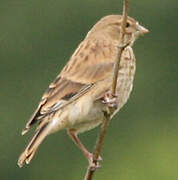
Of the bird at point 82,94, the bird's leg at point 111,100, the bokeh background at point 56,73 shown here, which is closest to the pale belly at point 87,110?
the bird at point 82,94

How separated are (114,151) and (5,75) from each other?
163 inches

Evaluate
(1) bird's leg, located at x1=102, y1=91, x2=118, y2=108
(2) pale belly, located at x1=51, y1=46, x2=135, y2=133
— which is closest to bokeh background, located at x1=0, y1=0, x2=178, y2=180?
(2) pale belly, located at x1=51, y1=46, x2=135, y2=133

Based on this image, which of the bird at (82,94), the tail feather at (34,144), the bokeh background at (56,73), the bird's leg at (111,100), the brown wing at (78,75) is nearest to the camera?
the bird's leg at (111,100)

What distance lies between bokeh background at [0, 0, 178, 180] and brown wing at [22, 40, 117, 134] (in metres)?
8.13

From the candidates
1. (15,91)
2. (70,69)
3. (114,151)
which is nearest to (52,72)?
(15,91)

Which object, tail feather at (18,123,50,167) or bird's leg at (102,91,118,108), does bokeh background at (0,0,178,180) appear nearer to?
tail feather at (18,123,50,167)

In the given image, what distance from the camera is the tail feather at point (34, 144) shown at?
8375 mm

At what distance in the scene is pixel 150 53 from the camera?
83.3 feet

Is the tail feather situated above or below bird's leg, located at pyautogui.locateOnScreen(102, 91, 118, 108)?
below

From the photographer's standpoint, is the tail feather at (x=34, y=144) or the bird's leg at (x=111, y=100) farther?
the tail feather at (x=34, y=144)

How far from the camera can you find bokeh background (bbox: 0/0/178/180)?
19938 mm

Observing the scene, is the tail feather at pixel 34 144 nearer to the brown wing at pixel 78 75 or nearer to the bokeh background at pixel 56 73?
the brown wing at pixel 78 75

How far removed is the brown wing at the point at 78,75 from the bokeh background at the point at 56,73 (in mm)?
8129

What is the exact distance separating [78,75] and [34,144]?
0.75 metres
